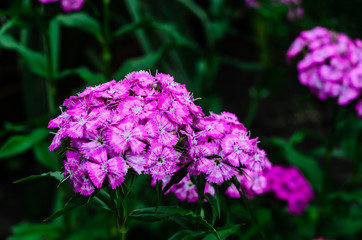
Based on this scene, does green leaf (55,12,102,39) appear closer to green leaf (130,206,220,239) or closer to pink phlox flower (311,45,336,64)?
pink phlox flower (311,45,336,64)

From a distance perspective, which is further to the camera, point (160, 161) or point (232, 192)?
point (232, 192)

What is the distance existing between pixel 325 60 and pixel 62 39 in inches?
60.9

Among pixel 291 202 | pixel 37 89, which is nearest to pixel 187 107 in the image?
pixel 291 202

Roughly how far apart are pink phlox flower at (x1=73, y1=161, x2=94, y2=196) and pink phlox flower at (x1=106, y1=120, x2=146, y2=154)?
0.22 feet

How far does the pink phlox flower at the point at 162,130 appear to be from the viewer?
2.59 feet

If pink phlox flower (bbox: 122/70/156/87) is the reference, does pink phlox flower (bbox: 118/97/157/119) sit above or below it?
below

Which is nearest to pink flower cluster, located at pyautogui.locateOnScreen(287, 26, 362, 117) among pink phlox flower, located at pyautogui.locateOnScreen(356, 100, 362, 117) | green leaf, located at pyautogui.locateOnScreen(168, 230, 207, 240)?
pink phlox flower, located at pyautogui.locateOnScreen(356, 100, 362, 117)

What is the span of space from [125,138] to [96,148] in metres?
0.05

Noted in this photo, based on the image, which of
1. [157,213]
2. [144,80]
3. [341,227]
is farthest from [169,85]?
[341,227]

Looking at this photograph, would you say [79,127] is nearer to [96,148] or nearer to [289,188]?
[96,148]

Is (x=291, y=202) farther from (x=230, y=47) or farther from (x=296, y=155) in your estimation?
(x=230, y=47)

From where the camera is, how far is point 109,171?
2.47 ft

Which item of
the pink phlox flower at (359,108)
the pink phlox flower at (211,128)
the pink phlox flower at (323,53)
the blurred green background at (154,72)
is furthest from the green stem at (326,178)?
the pink phlox flower at (211,128)

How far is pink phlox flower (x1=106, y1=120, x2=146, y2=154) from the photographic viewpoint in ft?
2.48
